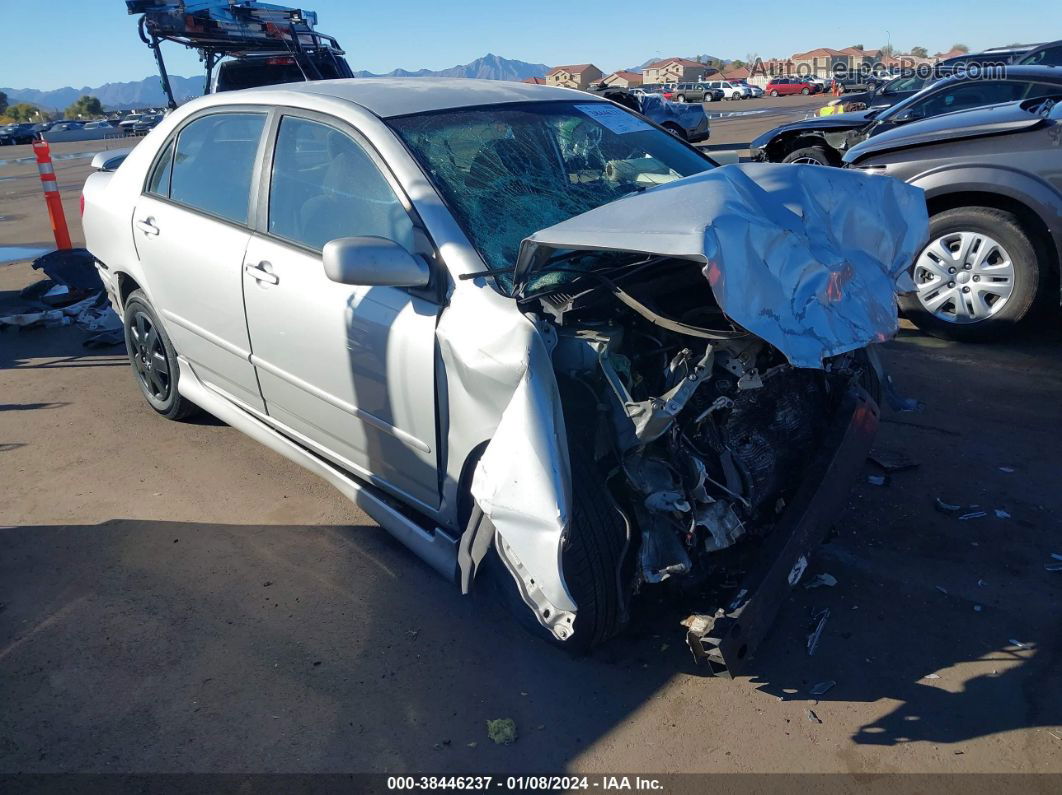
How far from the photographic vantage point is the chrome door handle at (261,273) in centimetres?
340

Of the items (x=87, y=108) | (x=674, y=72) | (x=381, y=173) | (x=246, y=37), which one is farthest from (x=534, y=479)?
(x=87, y=108)

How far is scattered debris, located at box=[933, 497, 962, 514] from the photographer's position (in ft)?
11.8

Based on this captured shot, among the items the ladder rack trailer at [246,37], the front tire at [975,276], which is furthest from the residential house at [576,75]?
the front tire at [975,276]

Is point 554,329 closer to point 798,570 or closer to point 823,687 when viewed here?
point 798,570

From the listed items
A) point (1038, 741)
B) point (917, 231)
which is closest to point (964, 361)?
point (917, 231)

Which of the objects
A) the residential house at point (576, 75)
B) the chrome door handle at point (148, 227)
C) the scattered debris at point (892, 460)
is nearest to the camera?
the scattered debris at point (892, 460)

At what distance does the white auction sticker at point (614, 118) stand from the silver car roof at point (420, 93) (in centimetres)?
8

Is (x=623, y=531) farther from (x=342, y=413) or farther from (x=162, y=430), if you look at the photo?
(x=162, y=430)

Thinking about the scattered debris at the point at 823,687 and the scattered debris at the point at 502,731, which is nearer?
the scattered debris at the point at 502,731

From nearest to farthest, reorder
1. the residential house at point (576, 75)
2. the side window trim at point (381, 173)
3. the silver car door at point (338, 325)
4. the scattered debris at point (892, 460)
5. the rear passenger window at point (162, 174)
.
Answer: the side window trim at point (381, 173) → the silver car door at point (338, 325) → the scattered debris at point (892, 460) → the rear passenger window at point (162, 174) → the residential house at point (576, 75)

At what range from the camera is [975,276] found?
17.7 feet

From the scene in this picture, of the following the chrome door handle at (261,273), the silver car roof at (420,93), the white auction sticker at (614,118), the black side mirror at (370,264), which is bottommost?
the chrome door handle at (261,273)

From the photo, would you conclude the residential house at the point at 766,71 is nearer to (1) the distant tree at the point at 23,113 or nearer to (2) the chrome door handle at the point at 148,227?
(1) the distant tree at the point at 23,113

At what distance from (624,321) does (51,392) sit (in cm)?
440
